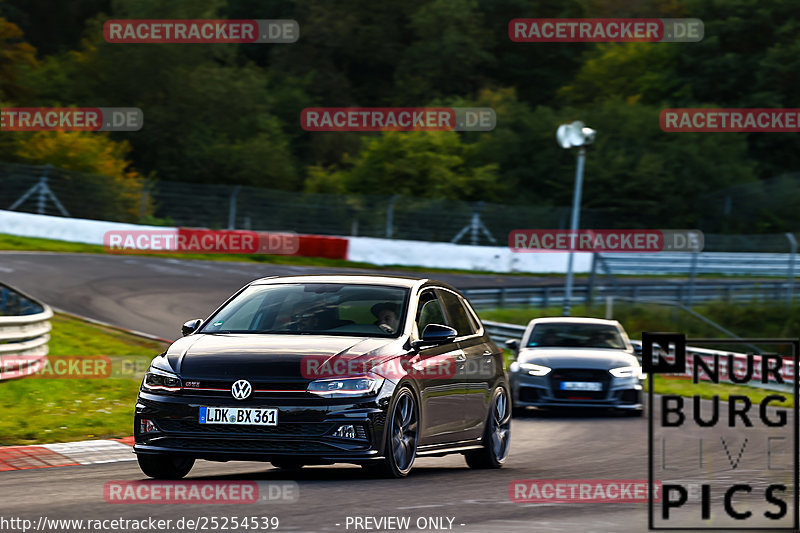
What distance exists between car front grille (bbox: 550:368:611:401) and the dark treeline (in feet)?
101

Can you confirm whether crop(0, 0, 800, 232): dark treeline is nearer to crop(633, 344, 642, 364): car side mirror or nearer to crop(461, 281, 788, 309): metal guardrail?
crop(461, 281, 788, 309): metal guardrail

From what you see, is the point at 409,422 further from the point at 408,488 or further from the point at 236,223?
the point at 236,223

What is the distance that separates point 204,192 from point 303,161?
1194 inches

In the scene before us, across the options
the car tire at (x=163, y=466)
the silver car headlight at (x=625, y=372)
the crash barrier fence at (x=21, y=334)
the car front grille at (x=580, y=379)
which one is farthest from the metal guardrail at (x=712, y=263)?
the car tire at (x=163, y=466)

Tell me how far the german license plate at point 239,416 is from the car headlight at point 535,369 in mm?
9257

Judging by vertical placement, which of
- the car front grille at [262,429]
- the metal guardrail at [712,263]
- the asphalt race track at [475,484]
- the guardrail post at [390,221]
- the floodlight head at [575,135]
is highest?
the floodlight head at [575,135]

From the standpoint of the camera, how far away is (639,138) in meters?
61.6

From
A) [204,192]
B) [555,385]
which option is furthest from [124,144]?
[555,385]

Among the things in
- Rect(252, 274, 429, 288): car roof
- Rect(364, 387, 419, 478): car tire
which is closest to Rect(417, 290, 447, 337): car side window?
Rect(252, 274, 429, 288): car roof

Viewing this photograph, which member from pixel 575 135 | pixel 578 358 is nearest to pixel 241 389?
pixel 578 358

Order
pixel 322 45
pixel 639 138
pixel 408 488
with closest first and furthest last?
1. pixel 408 488
2. pixel 639 138
3. pixel 322 45

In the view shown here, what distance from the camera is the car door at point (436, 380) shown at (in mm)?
10039

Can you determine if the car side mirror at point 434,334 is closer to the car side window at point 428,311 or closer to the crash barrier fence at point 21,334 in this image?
the car side window at point 428,311

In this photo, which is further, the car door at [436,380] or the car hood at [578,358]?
the car hood at [578,358]
